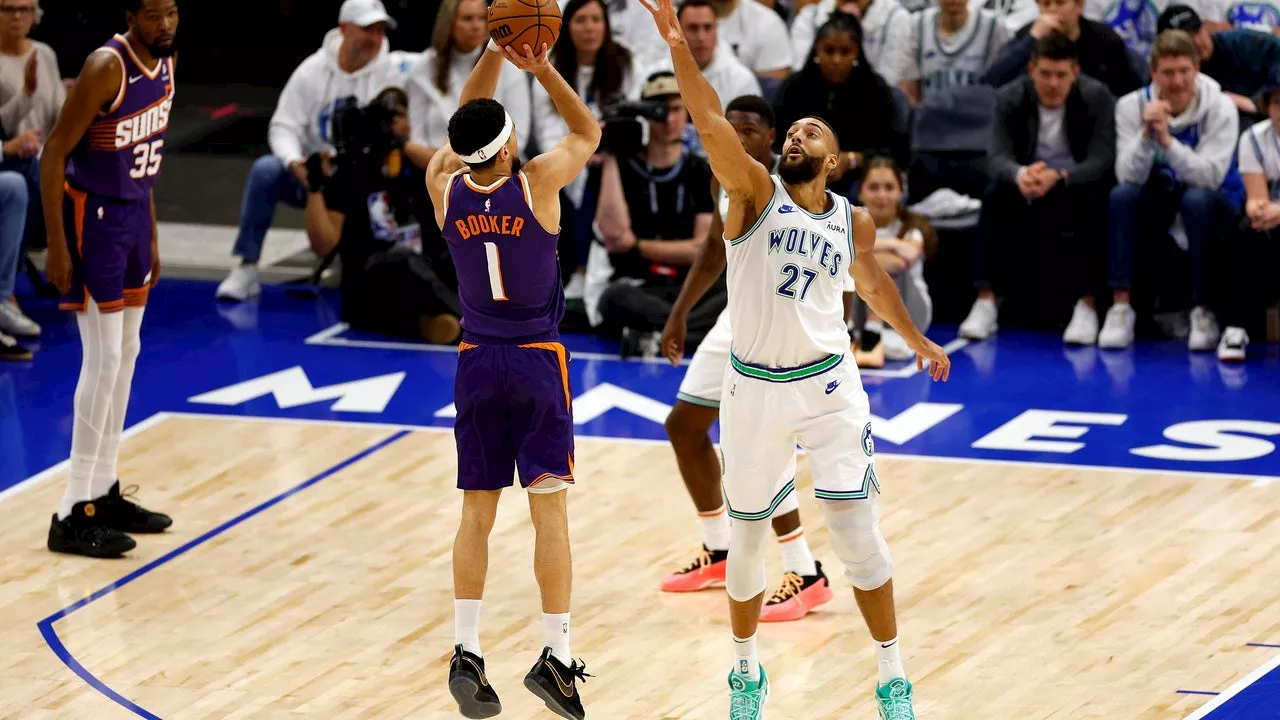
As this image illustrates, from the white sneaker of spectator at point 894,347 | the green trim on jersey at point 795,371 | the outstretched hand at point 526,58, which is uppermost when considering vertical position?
the outstretched hand at point 526,58

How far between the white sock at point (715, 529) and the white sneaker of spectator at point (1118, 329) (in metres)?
4.25

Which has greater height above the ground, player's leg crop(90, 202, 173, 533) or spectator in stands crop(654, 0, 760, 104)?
spectator in stands crop(654, 0, 760, 104)

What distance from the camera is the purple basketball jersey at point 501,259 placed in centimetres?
612

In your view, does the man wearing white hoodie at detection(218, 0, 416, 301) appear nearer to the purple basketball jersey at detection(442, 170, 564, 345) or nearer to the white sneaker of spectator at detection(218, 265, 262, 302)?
the white sneaker of spectator at detection(218, 265, 262, 302)

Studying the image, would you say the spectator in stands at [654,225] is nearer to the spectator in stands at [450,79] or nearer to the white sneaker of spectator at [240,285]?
the spectator in stands at [450,79]

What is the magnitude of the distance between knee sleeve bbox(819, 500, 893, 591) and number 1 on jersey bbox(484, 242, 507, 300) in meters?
1.20

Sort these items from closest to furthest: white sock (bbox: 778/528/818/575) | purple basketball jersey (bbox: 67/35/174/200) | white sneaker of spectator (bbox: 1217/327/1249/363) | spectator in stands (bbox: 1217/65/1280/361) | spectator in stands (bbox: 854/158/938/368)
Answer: white sock (bbox: 778/528/818/575)
purple basketball jersey (bbox: 67/35/174/200)
spectator in stands (bbox: 1217/65/1280/361)
white sneaker of spectator (bbox: 1217/327/1249/363)
spectator in stands (bbox: 854/158/938/368)

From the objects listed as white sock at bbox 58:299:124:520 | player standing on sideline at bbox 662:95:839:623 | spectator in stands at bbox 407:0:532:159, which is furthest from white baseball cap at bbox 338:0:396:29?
player standing on sideline at bbox 662:95:839:623

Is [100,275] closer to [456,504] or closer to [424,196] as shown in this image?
[456,504]

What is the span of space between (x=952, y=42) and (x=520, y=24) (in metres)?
6.58

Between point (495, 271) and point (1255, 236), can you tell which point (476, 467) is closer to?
point (495, 271)

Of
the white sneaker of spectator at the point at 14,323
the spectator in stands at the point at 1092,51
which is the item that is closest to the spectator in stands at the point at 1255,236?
the spectator in stands at the point at 1092,51

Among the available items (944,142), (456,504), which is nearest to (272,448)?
(456,504)

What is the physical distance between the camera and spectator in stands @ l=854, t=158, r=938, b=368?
11.0m
